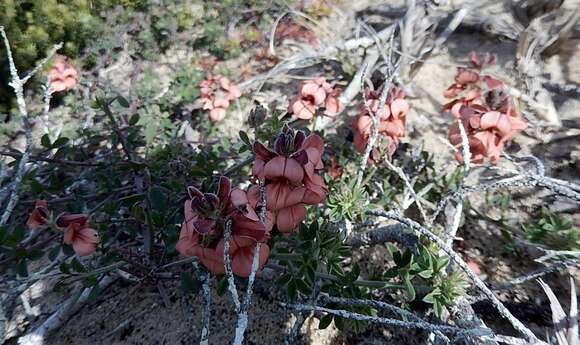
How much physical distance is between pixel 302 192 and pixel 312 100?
3.46ft

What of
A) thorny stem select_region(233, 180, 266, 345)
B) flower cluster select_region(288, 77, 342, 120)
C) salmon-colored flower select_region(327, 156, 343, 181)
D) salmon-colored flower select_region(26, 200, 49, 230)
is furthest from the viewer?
salmon-colored flower select_region(327, 156, 343, 181)

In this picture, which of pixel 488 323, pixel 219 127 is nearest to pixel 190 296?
pixel 488 323

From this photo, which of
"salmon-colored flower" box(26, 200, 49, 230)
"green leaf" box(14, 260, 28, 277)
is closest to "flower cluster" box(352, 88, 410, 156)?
"salmon-colored flower" box(26, 200, 49, 230)

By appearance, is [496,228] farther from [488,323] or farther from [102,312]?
[102,312]

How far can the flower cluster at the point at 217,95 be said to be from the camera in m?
2.85

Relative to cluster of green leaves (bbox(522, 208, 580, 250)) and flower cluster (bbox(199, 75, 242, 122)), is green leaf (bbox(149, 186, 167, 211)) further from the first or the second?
cluster of green leaves (bbox(522, 208, 580, 250))

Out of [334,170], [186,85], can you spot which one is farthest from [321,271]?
[186,85]

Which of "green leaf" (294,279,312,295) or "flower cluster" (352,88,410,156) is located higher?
"flower cluster" (352,88,410,156)

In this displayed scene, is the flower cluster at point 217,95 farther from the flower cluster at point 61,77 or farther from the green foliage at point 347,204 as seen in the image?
the green foliage at point 347,204

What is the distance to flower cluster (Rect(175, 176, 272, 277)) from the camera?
1.06 meters

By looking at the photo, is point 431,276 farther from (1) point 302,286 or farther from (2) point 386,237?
(1) point 302,286

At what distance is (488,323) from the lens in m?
1.71

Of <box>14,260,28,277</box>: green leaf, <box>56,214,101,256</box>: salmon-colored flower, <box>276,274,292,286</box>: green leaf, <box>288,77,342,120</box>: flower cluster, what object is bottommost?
<box>14,260,28,277</box>: green leaf

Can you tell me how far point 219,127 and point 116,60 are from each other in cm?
165
